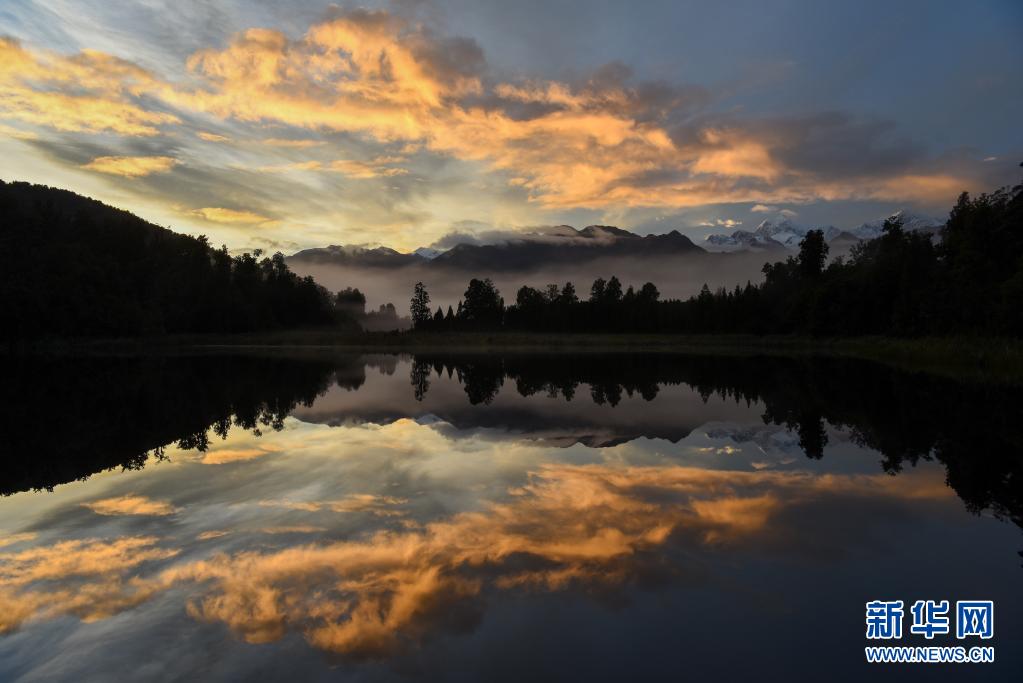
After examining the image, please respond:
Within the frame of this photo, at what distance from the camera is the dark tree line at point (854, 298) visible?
5488cm

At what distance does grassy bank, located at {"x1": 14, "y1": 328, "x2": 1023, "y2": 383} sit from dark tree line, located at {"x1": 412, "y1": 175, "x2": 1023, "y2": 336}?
10.8 feet

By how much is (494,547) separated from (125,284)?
117 m

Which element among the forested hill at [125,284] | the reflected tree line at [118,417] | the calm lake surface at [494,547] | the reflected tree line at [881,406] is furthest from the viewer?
the forested hill at [125,284]

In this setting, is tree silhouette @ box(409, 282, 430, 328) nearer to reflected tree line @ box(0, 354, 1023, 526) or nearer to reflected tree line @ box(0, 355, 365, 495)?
reflected tree line @ box(0, 354, 1023, 526)

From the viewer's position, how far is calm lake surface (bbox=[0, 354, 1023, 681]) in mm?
5027

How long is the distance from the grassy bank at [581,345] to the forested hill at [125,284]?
14.8ft

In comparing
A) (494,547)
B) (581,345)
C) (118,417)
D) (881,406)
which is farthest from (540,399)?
(581,345)

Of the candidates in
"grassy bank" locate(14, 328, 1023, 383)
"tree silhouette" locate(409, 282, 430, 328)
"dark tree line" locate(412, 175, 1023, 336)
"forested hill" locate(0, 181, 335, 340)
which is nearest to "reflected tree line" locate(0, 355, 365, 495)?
"grassy bank" locate(14, 328, 1023, 383)

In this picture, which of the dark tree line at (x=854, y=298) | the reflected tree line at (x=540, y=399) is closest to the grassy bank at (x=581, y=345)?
the dark tree line at (x=854, y=298)

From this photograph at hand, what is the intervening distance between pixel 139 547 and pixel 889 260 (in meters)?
97.5

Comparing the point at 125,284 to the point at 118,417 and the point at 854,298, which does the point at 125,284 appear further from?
the point at 854,298

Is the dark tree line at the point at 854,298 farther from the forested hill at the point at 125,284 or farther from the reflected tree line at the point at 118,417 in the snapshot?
the reflected tree line at the point at 118,417

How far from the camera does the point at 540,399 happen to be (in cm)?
2466

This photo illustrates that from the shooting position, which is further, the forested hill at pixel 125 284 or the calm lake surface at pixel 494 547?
the forested hill at pixel 125 284
